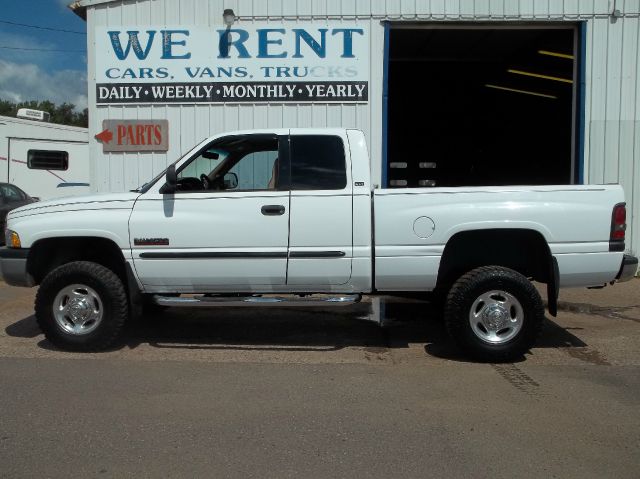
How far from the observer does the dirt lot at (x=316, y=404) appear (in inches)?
151

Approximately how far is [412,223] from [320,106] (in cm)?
498

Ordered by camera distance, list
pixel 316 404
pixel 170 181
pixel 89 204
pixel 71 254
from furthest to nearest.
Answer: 1. pixel 71 254
2. pixel 89 204
3. pixel 170 181
4. pixel 316 404

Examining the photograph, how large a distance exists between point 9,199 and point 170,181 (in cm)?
974

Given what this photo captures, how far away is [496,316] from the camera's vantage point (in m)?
5.93

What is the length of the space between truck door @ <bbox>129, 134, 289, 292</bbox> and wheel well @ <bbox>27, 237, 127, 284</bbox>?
1.28 ft

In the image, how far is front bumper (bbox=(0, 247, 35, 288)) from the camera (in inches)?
240

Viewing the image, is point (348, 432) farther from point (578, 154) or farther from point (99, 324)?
point (578, 154)

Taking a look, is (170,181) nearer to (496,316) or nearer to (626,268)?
(496,316)

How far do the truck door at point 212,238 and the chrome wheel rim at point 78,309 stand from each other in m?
0.53

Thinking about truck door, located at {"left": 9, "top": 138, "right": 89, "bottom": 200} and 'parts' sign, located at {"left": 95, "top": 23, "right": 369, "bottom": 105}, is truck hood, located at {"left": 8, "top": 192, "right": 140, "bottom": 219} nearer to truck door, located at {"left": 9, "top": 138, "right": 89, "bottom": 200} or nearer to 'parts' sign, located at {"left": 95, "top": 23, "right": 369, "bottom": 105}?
'parts' sign, located at {"left": 95, "top": 23, "right": 369, "bottom": 105}

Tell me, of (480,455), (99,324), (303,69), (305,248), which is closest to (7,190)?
(303,69)

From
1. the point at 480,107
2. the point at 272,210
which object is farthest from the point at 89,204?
the point at 480,107

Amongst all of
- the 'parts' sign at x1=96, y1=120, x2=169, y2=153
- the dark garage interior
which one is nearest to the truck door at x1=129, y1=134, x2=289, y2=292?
the 'parts' sign at x1=96, y1=120, x2=169, y2=153

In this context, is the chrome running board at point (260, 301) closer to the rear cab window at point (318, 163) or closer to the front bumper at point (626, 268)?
the rear cab window at point (318, 163)
